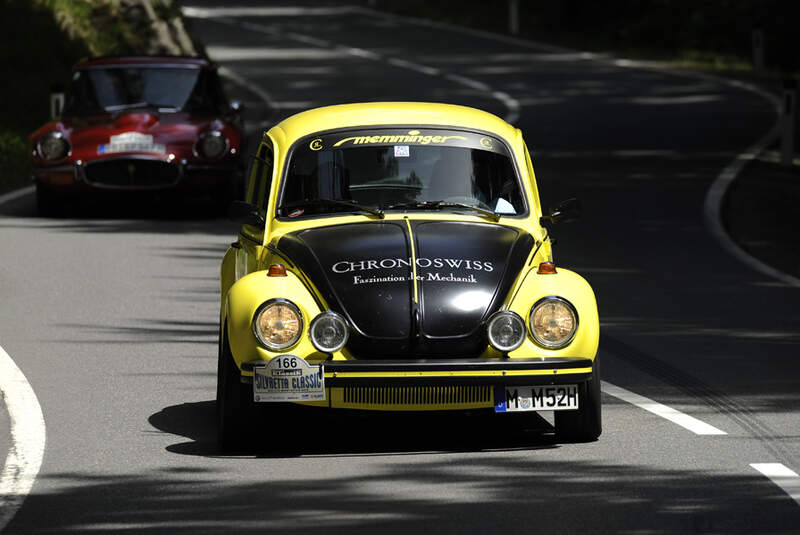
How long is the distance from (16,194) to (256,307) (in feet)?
42.6

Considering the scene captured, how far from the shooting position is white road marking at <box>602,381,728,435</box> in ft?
27.5

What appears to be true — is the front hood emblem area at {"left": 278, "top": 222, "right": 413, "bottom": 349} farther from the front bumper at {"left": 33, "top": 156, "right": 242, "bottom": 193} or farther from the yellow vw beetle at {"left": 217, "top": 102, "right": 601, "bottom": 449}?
the front bumper at {"left": 33, "top": 156, "right": 242, "bottom": 193}

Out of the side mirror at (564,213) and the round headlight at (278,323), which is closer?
the round headlight at (278,323)

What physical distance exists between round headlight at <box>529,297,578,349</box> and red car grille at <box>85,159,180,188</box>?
10.2 meters

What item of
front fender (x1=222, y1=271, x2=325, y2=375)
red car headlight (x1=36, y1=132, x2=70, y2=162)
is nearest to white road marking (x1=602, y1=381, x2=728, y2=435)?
front fender (x1=222, y1=271, x2=325, y2=375)

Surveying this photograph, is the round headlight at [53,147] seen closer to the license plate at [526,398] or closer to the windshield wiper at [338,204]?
the windshield wiper at [338,204]

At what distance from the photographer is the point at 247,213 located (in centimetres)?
888

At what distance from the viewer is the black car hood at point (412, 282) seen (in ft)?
25.6

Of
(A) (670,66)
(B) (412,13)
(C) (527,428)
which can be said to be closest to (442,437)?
(C) (527,428)

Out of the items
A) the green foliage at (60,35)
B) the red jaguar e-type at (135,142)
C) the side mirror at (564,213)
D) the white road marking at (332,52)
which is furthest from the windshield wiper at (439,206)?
the green foliage at (60,35)

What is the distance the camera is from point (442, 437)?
838cm

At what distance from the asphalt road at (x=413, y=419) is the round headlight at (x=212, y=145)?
0.69 m

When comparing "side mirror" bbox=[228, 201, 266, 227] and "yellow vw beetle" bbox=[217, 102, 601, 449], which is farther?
"side mirror" bbox=[228, 201, 266, 227]

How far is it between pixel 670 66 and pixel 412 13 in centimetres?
2488
